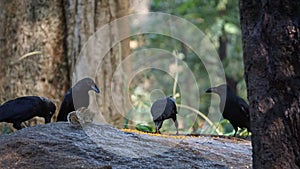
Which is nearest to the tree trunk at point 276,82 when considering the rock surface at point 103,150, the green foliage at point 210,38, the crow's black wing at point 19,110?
the rock surface at point 103,150

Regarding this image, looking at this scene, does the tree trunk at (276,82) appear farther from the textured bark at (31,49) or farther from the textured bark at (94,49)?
the textured bark at (31,49)

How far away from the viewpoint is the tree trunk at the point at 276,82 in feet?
9.74

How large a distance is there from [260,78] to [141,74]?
8994 mm

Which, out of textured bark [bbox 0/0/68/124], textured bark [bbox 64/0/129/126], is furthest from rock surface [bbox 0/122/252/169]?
textured bark [bbox 0/0/68/124]

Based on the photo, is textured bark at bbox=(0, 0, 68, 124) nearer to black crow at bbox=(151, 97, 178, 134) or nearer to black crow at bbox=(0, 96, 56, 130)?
black crow at bbox=(0, 96, 56, 130)

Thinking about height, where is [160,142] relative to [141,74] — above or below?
below

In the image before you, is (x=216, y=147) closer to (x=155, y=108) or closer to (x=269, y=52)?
(x=155, y=108)

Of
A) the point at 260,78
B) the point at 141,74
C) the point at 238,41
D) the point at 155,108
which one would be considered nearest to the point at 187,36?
the point at 238,41

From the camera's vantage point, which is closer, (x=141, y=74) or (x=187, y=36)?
(x=141, y=74)

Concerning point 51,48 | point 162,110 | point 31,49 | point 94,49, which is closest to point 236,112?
point 162,110

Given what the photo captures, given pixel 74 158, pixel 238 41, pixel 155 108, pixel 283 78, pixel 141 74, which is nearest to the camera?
pixel 283 78

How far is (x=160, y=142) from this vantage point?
437 cm

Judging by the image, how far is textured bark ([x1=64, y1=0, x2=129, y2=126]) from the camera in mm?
7273

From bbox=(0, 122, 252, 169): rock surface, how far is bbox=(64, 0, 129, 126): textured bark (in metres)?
2.71
